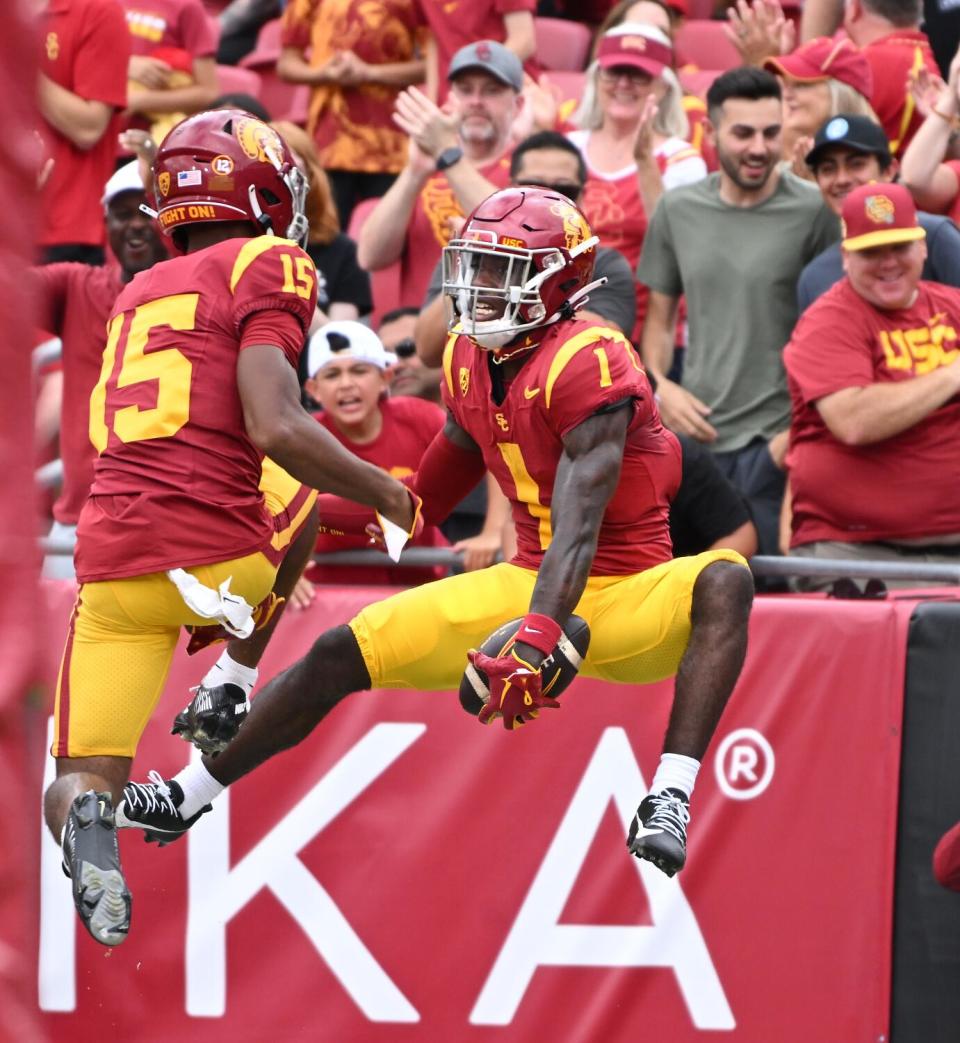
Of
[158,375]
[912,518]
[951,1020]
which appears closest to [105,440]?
[158,375]

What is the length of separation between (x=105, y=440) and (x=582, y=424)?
1.17m

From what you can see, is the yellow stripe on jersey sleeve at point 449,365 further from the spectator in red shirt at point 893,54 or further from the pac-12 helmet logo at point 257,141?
the spectator in red shirt at point 893,54

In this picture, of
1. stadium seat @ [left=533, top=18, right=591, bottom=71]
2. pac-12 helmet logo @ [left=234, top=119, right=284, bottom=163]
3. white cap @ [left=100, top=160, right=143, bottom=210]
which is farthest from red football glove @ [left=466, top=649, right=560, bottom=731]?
stadium seat @ [left=533, top=18, right=591, bottom=71]

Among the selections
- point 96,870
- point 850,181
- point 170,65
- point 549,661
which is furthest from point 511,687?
point 170,65

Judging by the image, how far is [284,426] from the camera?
184 inches

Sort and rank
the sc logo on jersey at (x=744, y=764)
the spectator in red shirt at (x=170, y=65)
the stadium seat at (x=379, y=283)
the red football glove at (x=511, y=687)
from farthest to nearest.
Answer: the spectator in red shirt at (x=170, y=65), the stadium seat at (x=379, y=283), the sc logo on jersey at (x=744, y=764), the red football glove at (x=511, y=687)

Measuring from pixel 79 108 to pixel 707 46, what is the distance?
12.3 ft

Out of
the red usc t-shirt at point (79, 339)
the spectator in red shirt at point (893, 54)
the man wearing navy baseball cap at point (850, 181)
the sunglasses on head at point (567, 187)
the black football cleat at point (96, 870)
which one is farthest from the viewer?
the spectator in red shirt at point (893, 54)

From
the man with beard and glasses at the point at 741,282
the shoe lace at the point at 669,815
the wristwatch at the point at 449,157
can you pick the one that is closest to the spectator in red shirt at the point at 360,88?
the wristwatch at the point at 449,157

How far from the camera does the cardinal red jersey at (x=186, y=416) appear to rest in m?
4.85

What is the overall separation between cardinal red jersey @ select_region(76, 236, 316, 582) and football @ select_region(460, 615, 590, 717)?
628 millimetres

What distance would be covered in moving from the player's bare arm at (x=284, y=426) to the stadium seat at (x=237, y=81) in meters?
5.86

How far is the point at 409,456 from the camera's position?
23.0ft

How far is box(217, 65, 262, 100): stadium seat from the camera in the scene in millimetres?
10328
